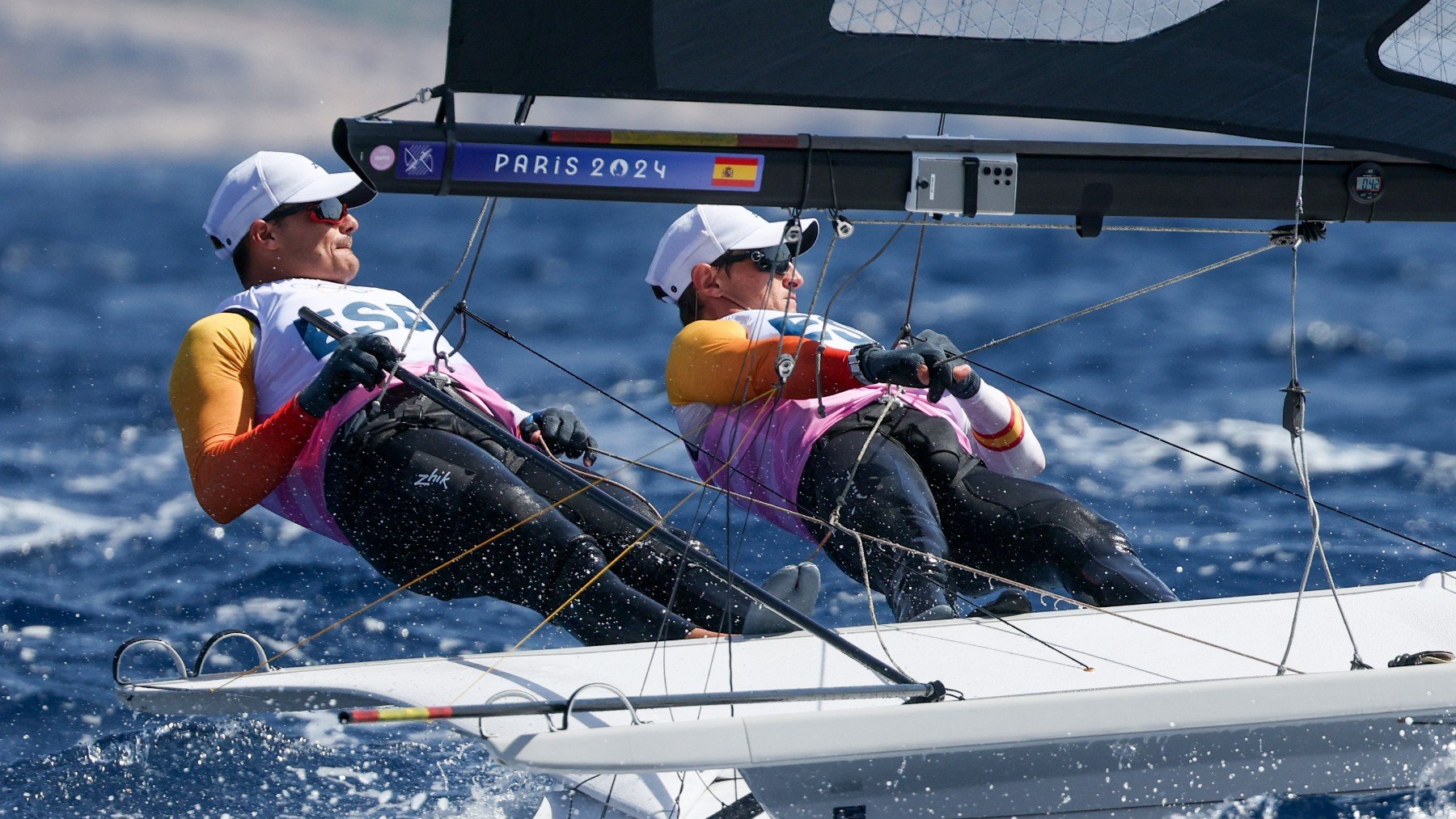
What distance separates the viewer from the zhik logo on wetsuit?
7.71ft

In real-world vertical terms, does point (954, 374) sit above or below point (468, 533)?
above

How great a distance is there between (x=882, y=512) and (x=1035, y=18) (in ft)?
2.71

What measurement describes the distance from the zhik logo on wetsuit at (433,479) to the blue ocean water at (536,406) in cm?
37

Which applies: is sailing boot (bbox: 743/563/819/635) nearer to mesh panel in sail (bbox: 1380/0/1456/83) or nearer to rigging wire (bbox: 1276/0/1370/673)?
rigging wire (bbox: 1276/0/1370/673)

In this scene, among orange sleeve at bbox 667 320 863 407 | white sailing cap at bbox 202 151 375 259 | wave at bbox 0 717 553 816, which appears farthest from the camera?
white sailing cap at bbox 202 151 375 259

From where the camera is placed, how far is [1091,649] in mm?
2100

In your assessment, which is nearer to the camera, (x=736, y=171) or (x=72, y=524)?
(x=736, y=171)

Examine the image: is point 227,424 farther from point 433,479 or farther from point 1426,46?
point 1426,46

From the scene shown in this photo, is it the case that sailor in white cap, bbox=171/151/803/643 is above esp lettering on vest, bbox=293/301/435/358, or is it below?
below

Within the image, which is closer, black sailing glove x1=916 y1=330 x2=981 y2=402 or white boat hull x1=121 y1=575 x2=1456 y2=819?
white boat hull x1=121 y1=575 x2=1456 y2=819

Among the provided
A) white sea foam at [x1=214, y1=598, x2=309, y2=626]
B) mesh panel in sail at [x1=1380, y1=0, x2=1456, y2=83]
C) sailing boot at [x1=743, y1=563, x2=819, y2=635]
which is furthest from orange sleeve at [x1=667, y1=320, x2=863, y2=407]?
mesh panel in sail at [x1=1380, y1=0, x2=1456, y2=83]

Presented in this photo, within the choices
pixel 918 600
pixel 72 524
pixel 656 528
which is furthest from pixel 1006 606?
pixel 72 524

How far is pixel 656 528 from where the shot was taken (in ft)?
7.04

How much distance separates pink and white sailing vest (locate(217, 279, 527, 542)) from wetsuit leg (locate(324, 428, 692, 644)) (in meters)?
0.07
